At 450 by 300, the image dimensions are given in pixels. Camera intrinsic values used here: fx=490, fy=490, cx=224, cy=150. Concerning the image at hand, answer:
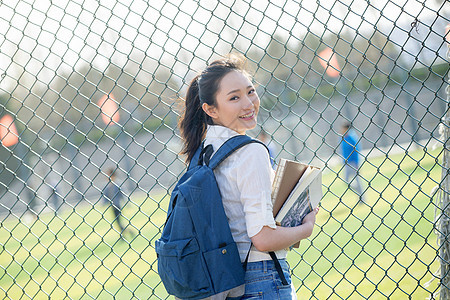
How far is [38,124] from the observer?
3378 centimetres

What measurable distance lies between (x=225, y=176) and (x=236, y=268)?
0.39m

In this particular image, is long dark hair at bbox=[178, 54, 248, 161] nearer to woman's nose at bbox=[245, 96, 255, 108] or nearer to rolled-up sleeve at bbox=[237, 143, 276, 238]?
woman's nose at bbox=[245, 96, 255, 108]

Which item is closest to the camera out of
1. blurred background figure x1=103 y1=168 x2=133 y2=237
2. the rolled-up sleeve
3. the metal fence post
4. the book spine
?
the rolled-up sleeve

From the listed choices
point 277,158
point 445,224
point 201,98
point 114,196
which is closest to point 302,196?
point 201,98

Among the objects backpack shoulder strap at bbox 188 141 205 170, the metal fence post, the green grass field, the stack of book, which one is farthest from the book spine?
the metal fence post

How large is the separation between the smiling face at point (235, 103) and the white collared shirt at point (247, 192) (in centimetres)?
10

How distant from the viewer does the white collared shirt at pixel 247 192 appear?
2.03 meters

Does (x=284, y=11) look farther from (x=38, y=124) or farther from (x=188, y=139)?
(x=38, y=124)

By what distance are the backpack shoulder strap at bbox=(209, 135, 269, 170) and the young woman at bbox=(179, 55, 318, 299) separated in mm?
25

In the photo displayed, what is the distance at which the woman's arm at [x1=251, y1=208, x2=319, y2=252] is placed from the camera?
6.67 feet

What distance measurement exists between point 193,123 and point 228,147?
1.41 ft

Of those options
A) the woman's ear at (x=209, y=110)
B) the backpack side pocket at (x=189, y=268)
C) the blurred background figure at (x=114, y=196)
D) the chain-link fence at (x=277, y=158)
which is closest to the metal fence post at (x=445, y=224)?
the chain-link fence at (x=277, y=158)

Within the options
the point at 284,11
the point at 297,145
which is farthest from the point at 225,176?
the point at 297,145

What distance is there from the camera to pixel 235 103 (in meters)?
2.28
